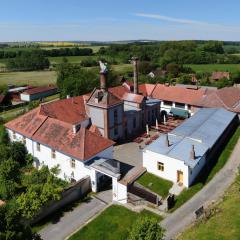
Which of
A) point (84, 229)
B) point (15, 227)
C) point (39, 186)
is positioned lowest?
point (84, 229)

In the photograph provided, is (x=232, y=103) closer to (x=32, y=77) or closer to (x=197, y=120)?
(x=197, y=120)

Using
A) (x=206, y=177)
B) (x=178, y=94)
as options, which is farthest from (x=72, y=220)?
(x=178, y=94)

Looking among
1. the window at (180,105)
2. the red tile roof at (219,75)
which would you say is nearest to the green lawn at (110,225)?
the window at (180,105)

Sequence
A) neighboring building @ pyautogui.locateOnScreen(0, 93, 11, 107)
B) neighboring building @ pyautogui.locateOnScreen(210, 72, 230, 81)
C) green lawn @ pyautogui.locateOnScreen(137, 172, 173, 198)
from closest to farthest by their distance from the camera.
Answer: green lawn @ pyautogui.locateOnScreen(137, 172, 173, 198) → neighboring building @ pyautogui.locateOnScreen(0, 93, 11, 107) → neighboring building @ pyautogui.locateOnScreen(210, 72, 230, 81)

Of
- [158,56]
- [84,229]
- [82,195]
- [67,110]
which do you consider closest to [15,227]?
[84,229]

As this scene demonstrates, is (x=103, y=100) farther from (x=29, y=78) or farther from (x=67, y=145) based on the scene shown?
(x=29, y=78)

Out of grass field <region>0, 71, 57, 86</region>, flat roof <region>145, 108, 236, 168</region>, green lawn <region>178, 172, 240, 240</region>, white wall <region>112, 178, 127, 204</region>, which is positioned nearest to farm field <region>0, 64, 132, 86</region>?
grass field <region>0, 71, 57, 86</region>

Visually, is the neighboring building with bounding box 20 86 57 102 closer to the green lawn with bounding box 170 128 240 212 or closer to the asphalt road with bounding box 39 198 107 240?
the green lawn with bounding box 170 128 240 212
